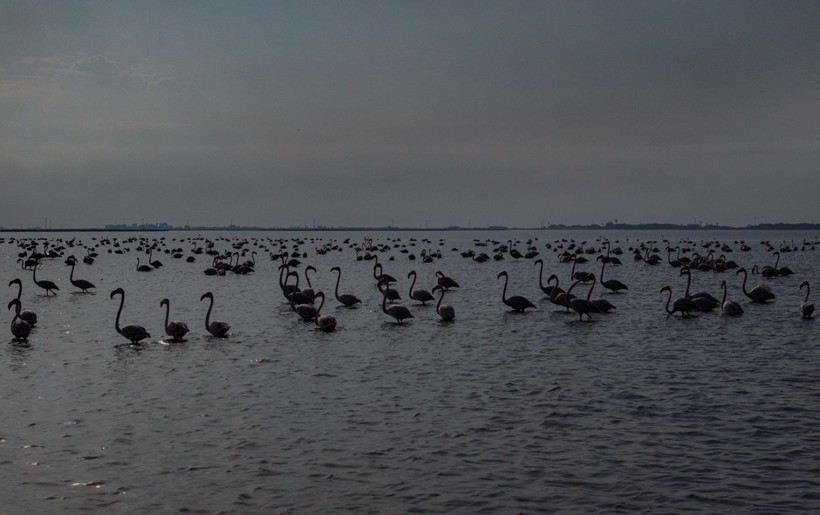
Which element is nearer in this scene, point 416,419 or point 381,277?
point 416,419

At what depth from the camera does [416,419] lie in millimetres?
14594

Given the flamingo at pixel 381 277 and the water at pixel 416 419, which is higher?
the flamingo at pixel 381 277

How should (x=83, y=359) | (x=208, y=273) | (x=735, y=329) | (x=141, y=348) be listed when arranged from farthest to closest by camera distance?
1. (x=208, y=273)
2. (x=735, y=329)
3. (x=141, y=348)
4. (x=83, y=359)

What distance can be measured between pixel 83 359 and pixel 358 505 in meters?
13.8

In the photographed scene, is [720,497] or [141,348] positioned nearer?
[720,497]

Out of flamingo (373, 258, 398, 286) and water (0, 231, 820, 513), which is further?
flamingo (373, 258, 398, 286)

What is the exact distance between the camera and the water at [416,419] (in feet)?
34.4

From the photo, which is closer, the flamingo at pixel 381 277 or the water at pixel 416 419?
the water at pixel 416 419

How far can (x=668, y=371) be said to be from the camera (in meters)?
19.3

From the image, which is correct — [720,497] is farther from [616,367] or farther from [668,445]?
[616,367]

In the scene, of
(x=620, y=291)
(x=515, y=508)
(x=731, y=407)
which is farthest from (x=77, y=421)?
(x=620, y=291)

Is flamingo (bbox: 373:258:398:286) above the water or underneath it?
above

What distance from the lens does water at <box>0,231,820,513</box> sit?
34.4 feet

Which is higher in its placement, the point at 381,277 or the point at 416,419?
the point at 381,277
